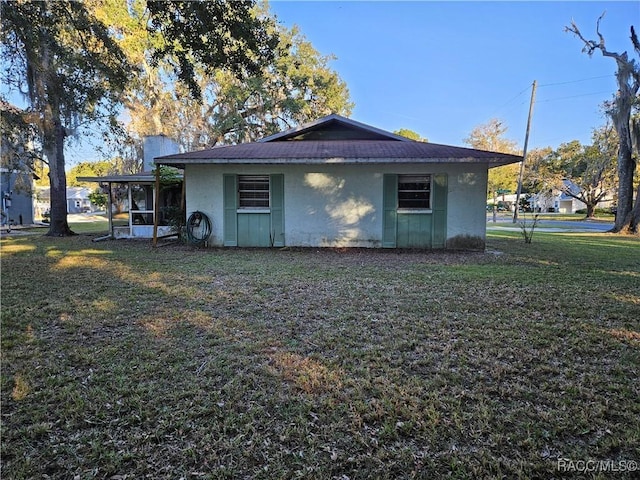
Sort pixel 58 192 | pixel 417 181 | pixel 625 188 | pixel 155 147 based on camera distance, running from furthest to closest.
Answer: pixel 625 188, pixel 155 147, pixel 58 192, pixel 417 181

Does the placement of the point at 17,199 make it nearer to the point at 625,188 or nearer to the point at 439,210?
the point at 439,210

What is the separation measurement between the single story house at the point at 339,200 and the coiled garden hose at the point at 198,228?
6 centimetres

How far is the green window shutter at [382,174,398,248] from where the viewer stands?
9.88m

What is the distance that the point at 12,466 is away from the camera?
6.20 feet

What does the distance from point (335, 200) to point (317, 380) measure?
7631 mm

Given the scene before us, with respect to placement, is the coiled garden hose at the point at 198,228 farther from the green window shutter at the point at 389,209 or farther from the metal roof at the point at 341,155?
the green window shutter at the point at 389,209

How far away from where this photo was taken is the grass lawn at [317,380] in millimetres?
1957

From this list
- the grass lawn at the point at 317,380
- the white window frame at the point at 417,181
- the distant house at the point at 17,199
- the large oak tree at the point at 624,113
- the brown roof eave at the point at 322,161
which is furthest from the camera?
the distant house at the point at 17,199

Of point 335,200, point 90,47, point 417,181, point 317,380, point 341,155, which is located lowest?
point 317,380

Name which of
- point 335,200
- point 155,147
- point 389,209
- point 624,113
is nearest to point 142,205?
point 155,147

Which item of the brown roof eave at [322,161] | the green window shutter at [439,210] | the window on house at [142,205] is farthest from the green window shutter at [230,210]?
the green window shutter at [439,210]

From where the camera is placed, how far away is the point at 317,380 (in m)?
2.74

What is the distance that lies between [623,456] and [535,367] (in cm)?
103

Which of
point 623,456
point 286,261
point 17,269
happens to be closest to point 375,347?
point 623,456
